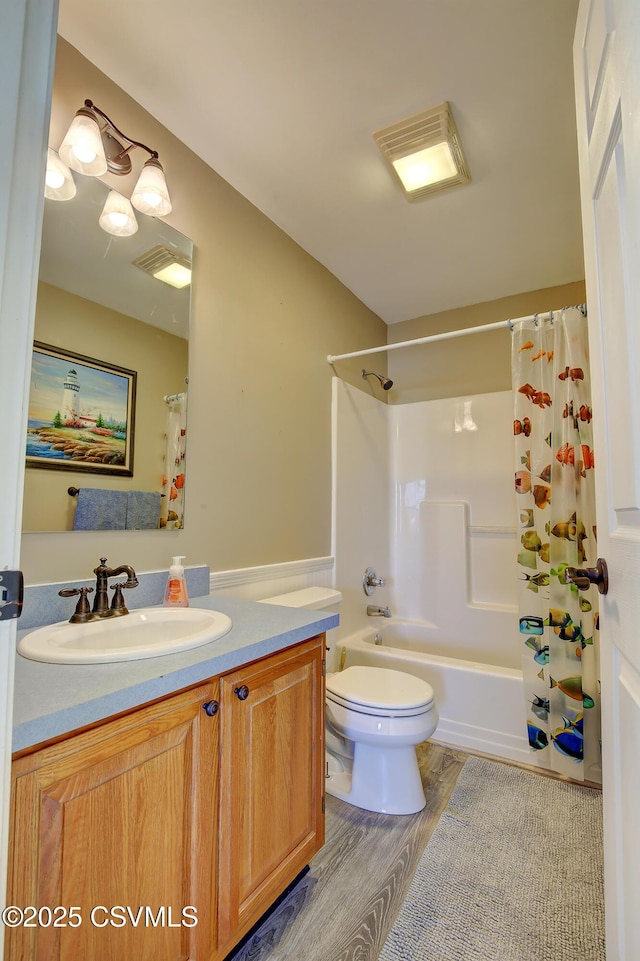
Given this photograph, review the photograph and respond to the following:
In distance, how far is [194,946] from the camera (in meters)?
0.84

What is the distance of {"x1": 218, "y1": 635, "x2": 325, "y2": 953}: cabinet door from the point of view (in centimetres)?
93

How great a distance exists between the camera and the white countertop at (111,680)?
63 centimetres

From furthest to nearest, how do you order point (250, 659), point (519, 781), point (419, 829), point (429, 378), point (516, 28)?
point (429, 378) < point (519, 781) < point (419, 829) < point (516, 28) < point (250, 659)

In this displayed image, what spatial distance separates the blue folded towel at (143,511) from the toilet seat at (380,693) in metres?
0.94

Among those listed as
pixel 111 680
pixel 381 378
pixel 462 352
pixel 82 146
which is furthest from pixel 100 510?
pixel 462 352

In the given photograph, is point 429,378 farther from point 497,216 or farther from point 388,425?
point 497,216

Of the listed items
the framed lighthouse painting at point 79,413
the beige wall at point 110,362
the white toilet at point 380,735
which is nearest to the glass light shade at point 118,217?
the beige wall at point 110,362

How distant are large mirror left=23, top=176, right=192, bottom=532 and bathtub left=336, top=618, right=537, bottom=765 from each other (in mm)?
1336

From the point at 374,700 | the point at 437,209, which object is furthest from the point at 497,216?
the point at 374,700

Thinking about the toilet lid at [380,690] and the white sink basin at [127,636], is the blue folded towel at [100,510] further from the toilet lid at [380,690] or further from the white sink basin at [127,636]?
the toilet lid at [380,690]

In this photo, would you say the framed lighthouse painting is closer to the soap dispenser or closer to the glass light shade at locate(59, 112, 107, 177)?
the soap dispenser

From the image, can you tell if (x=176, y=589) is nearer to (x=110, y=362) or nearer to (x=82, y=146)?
(x=110, y=362)

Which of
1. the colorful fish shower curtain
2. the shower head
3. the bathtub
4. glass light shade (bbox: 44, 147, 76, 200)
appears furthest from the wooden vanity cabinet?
the shower head

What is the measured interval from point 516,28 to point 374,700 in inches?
84.1
